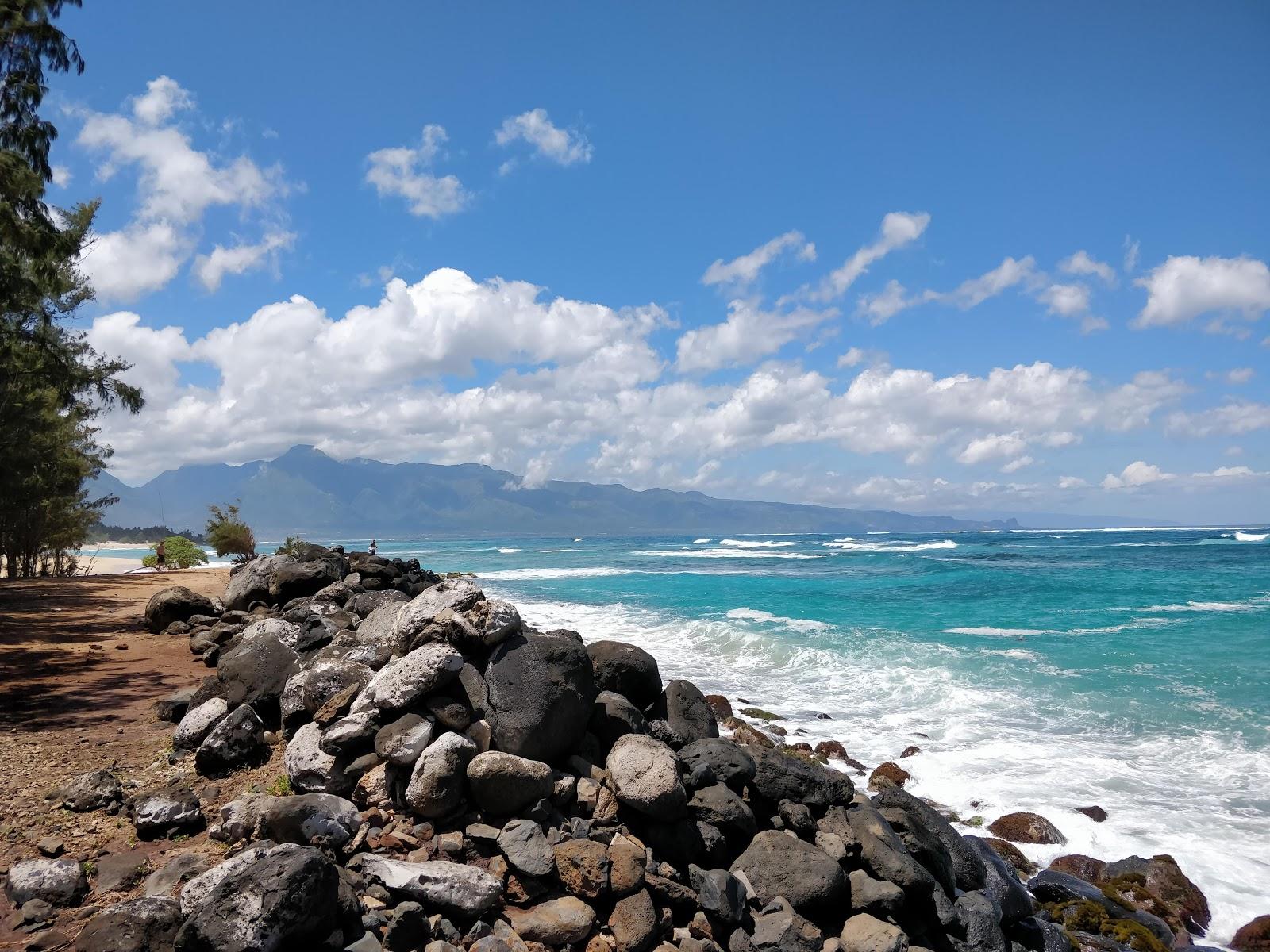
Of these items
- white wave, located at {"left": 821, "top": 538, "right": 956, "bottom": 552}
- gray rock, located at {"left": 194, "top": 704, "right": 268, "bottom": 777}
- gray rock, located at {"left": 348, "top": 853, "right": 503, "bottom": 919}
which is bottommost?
white wave, located at {"left": 821, "top": 538, "right": 956, "bottom": 552}

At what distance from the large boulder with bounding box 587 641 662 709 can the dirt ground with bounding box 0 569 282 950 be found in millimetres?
3255

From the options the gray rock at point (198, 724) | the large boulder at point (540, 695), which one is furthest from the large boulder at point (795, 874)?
the gray rock at point (198, 724)

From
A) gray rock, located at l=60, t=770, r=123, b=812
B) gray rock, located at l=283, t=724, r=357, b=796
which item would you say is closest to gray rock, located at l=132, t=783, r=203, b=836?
gray rock, located at l=60, t=770, r=123, b=812

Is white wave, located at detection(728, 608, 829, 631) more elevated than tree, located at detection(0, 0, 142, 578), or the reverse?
tree, located at detection(0, 0, 142, 578)

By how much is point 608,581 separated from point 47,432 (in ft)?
95.1

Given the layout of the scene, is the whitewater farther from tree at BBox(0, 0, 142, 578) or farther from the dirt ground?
tree at BBox(0, 0, 142, 578)

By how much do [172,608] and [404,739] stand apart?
986 centimetres

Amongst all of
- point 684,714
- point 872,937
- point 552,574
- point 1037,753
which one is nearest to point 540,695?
point 684,714

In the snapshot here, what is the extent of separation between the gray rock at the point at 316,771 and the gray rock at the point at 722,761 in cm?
296

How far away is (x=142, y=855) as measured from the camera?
5266 mm

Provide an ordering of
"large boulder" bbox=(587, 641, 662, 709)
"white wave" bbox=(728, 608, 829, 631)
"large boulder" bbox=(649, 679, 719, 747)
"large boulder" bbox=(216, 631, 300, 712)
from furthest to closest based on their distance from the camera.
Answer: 1. "white wave" bbox=(728, 608, 829, 631)
2. "large boulder" bbox=(587, 641, 662, 709)
3. "large boulder" bbox=(649, 679, 719, 747)
4. "large boulder" bbox=(216, 631, 300, 712)

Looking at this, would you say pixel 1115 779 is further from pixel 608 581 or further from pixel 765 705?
pixel 608 581

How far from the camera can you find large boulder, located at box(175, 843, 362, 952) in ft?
13.4

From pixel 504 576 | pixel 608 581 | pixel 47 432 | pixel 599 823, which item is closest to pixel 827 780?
pixel 599 823
